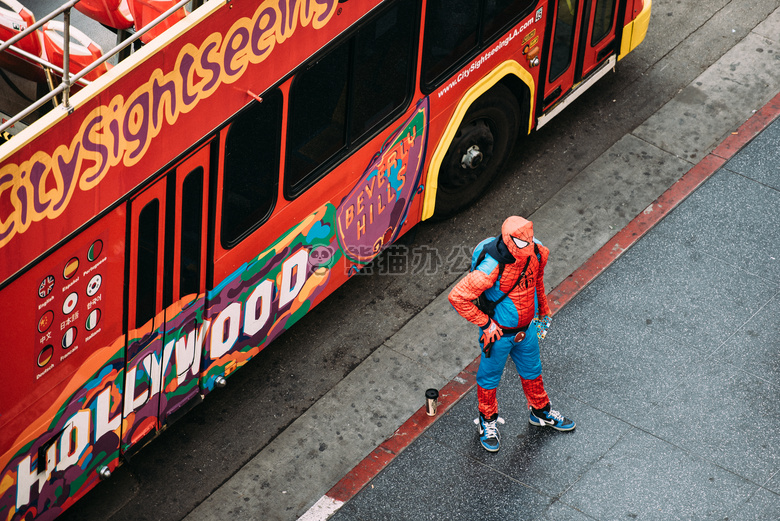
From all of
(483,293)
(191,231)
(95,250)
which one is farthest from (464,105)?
(95,250)

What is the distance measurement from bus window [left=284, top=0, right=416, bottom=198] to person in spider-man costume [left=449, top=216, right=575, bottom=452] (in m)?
1.29

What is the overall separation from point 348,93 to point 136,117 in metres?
1.99

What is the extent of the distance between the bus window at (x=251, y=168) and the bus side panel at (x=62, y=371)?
900 millimetres

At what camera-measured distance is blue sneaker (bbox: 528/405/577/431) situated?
7.68m

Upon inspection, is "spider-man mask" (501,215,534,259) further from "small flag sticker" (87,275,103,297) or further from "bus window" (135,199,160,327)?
"small flag sticker" (87,275,103,297)

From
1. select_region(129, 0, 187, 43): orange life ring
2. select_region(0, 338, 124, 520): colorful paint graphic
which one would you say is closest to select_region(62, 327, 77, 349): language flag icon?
select_region(0, 338, 124, 520): colorful paint graphic

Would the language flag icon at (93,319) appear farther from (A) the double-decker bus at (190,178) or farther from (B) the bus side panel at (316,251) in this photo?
(B) the bus side panel at (316,251)

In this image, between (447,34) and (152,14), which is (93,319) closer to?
(152,14)

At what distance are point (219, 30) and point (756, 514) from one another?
4.73 metres

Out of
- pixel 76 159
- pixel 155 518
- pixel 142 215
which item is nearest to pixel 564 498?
pixel 155 518

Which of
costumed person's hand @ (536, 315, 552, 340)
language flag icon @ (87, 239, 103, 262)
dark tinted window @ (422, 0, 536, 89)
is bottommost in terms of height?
costumed person's hand @ (536, 315, 552, 340)

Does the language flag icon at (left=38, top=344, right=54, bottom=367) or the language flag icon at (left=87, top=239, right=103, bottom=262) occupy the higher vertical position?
the language flag icon at (left=87, top=239, right=103, bottom=262)

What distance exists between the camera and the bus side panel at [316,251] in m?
7.28

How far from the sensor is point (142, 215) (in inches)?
241
